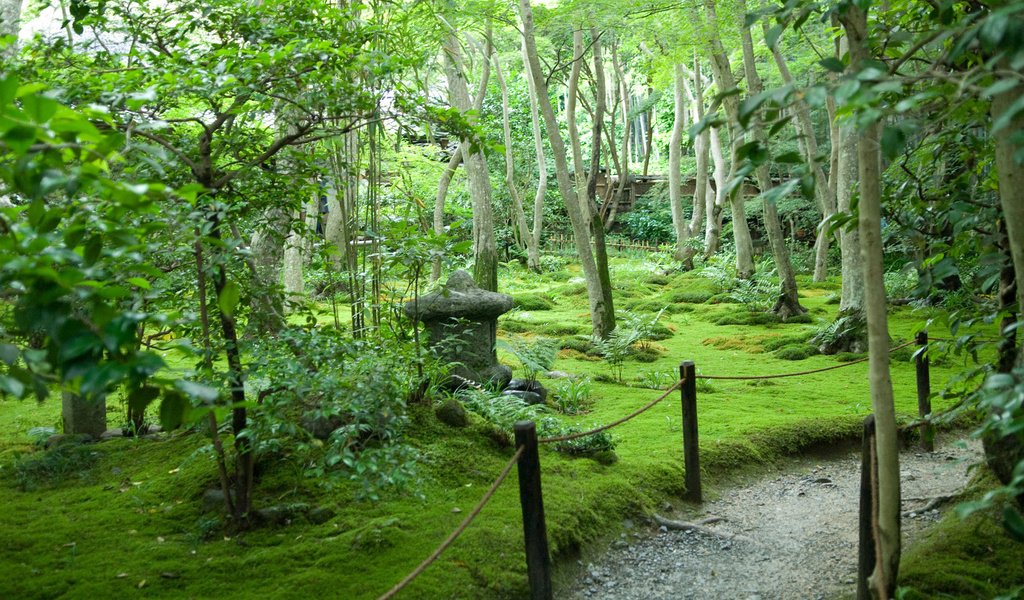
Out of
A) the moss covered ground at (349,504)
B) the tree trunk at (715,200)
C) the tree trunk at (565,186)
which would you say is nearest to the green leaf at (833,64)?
the moss covered ground at (349,504)

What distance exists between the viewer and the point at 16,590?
3381mm

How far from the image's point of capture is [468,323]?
6.72 meters

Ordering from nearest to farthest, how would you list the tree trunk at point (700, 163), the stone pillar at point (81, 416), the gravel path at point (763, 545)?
the gravel path at point (763, 545) → the stone pillar at point (81, 416) → the tree trunk at point (700, 163)

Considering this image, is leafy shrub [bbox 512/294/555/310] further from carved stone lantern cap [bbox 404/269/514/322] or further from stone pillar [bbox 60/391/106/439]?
stone pillar [bbox 60/391/106/439]

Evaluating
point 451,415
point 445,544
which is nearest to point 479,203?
point 451,415

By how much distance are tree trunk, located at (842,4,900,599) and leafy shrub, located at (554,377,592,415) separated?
4058mm

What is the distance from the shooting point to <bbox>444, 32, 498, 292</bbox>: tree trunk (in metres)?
9.84

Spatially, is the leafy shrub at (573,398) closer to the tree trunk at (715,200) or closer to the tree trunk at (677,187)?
the tree trunk at (715,200)

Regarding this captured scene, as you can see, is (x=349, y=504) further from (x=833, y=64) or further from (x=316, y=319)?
(x=833, y=64)

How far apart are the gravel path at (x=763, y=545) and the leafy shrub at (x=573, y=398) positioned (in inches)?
68.6

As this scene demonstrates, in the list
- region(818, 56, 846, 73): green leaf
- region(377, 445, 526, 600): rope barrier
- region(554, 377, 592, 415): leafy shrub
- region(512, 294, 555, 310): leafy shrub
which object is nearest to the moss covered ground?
region(554, 377, 592, 415): leafy shrub

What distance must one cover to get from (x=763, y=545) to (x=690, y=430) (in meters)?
0.78

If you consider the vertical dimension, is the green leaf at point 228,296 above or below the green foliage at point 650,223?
below

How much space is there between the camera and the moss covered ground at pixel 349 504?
11.6 ft
